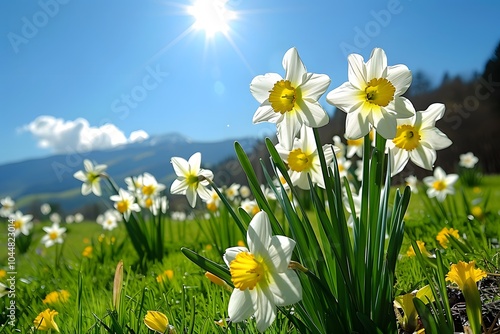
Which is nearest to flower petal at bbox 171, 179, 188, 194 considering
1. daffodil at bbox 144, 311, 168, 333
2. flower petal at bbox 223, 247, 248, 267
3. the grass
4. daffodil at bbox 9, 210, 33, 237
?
the grass

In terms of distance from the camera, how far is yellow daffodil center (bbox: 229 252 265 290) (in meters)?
0.84

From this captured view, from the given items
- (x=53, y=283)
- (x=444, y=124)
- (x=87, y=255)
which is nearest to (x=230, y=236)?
(x=53, y=283)

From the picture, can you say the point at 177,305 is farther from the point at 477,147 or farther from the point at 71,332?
the point at 477,147

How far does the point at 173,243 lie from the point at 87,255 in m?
0.62

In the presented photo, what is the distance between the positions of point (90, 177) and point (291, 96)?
1.82 meters

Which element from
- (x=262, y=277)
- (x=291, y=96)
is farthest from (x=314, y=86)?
(x=262, y=277)

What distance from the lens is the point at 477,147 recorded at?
8.22m

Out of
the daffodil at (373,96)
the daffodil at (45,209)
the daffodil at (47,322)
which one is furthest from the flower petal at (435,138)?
the daffodil at (45,209)

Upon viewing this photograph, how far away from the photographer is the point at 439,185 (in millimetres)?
2879

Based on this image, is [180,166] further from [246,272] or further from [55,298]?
[55,298]

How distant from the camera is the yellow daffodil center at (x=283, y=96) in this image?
101cm

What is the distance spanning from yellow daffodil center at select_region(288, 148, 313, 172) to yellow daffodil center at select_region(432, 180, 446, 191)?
6.39 feet

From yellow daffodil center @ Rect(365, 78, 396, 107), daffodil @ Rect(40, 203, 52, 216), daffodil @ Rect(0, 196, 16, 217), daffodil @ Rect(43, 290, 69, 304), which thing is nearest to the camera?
yellow daffodil center @ Rect(365, 78, 396, 107)

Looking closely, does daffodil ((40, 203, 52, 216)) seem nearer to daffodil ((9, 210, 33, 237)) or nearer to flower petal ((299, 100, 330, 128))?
daffodil ((9, 210, 33, 237))
